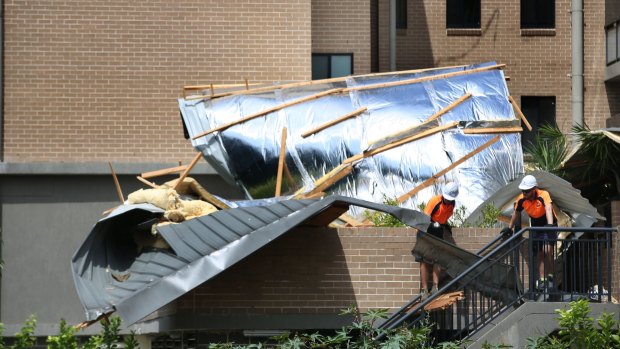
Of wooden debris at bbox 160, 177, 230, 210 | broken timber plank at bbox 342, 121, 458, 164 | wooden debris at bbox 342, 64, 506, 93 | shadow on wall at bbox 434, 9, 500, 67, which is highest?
shadow on wall at bbox 434, 9, 500, 67

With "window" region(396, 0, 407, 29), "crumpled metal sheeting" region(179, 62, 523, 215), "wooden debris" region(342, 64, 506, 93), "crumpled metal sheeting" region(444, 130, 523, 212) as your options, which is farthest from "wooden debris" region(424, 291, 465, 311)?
"window" region(396, 0, 407, 29)

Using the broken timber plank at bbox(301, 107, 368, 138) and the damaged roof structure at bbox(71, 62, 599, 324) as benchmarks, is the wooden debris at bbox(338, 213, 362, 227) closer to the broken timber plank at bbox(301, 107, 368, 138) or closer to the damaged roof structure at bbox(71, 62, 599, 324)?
the damaged roof structure at bbox(71, 62, 599, 324)

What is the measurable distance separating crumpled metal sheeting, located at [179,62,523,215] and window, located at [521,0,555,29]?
8.27m

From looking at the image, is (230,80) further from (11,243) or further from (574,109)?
(574,109)

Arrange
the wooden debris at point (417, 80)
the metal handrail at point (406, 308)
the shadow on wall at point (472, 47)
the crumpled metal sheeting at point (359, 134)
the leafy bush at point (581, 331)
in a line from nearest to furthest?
the leafy bush at point (581, 331), the metal handrail at point (406, 308), the crumpled metal sheeting at point (359, 134), the wooden debris at point (417, 80), the shadow on wall at point (472, 47)

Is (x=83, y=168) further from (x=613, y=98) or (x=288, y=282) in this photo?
(x=613, y=98)

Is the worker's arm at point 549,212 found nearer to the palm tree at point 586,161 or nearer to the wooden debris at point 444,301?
the wooden debris at point 444,301

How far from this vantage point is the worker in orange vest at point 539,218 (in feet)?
61.8

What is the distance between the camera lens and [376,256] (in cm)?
2045

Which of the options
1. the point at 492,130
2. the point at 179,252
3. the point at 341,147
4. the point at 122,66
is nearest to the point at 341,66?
the point at 122,66

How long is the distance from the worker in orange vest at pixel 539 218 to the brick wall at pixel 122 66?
862 centimetres

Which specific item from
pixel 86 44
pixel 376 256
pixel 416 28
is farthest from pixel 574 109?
pixel 376 256

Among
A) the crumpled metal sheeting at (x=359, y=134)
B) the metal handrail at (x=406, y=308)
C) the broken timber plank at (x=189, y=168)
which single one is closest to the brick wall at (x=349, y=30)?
the broken timber plank at (x=189, y=168)

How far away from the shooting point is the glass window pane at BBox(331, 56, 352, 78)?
100 feet
